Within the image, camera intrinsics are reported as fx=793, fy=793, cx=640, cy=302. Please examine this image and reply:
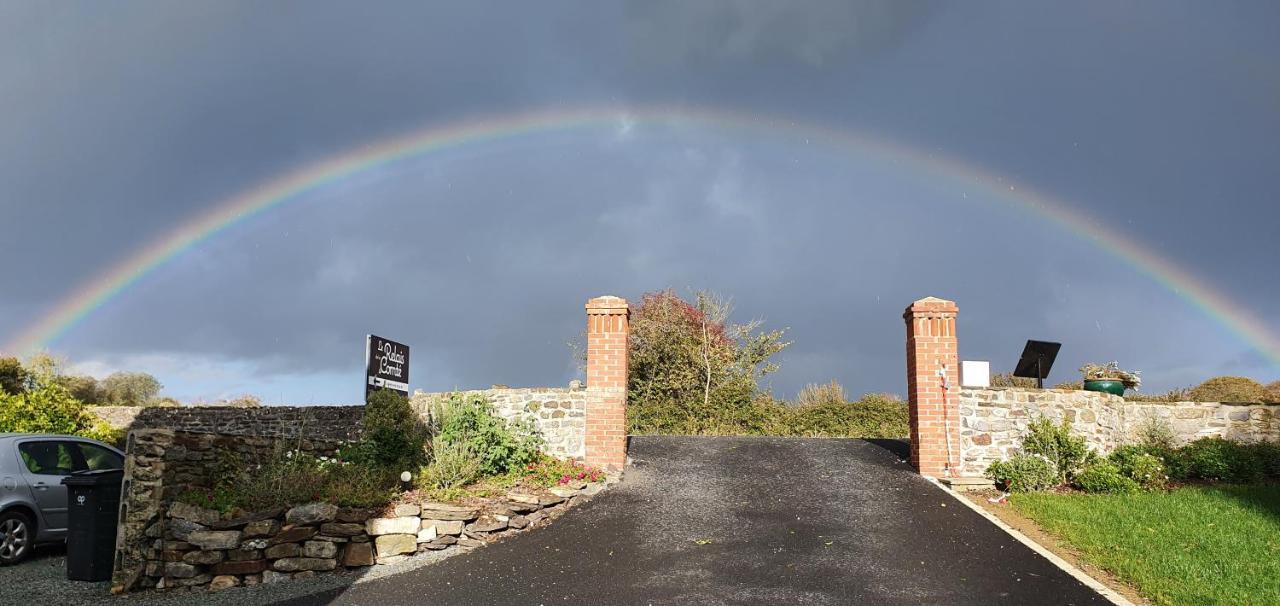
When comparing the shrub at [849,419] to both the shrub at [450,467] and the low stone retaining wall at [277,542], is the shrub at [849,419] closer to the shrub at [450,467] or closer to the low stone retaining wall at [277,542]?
the shrub at [450,467]

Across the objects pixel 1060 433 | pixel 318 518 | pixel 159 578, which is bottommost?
pixel 159 578

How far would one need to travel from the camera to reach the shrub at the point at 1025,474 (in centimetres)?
1205

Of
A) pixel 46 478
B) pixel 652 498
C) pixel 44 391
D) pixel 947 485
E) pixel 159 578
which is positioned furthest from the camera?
pixel 44 391

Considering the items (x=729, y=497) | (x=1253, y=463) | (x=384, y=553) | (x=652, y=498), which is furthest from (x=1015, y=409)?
(x=384, y=553)

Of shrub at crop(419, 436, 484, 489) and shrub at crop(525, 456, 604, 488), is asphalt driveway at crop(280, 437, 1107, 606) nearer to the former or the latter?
shrub at crop(525, 456, 604, 488)

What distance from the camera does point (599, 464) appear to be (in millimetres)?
12602

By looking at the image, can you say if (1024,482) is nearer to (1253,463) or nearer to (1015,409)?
(1015,409)

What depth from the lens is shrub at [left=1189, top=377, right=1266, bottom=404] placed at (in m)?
21.6

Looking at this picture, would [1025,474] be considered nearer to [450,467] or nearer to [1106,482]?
[1106,482]

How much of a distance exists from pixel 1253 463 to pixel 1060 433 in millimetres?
3271

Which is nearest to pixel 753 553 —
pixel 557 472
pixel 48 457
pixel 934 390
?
pixel 557 472

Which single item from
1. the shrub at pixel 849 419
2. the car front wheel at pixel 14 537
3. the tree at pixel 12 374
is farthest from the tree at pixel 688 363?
the tree at pixel 12 374

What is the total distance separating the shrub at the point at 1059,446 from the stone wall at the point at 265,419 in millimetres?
15850

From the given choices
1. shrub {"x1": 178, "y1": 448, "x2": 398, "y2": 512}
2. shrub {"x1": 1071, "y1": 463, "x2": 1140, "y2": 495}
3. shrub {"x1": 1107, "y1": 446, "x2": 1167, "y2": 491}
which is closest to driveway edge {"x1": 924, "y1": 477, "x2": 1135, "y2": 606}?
shrub {"x1": 1071, "y1": 463, "x2": 1140, "y2": 495}
